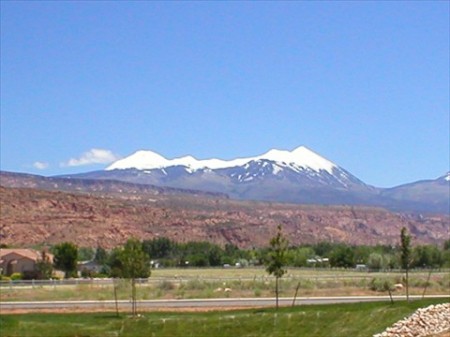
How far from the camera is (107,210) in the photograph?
516ft

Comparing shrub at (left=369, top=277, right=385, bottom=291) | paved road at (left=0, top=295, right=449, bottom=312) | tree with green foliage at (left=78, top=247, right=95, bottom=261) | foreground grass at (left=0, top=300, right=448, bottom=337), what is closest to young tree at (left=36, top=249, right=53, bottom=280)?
paved road at (left=0, top=295, right=449, bottom=312)

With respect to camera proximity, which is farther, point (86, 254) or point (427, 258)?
point (86, 254)

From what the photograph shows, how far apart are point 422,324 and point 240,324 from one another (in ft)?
27.8

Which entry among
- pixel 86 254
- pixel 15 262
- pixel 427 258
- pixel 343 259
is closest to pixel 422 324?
pixel 15 262

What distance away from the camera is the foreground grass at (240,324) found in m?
36.6

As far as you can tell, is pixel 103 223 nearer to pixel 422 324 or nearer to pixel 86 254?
pixel 86 254

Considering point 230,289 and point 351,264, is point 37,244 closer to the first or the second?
point 351,264

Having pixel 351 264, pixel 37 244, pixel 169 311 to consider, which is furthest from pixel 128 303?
pixel 37 244

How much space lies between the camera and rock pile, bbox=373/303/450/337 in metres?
32.5

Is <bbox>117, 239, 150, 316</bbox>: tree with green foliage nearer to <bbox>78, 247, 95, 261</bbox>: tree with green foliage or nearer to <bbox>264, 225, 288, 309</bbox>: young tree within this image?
<bbox>264, 225, 288, 309</bbox>: young tree

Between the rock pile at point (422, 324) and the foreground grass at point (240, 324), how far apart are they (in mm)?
991

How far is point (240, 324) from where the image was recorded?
38219 mm

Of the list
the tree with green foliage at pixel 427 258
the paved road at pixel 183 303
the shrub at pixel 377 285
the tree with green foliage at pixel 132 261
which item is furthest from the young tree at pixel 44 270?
the tree with green foliage at pixel 427 258

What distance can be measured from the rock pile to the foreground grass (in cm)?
99
